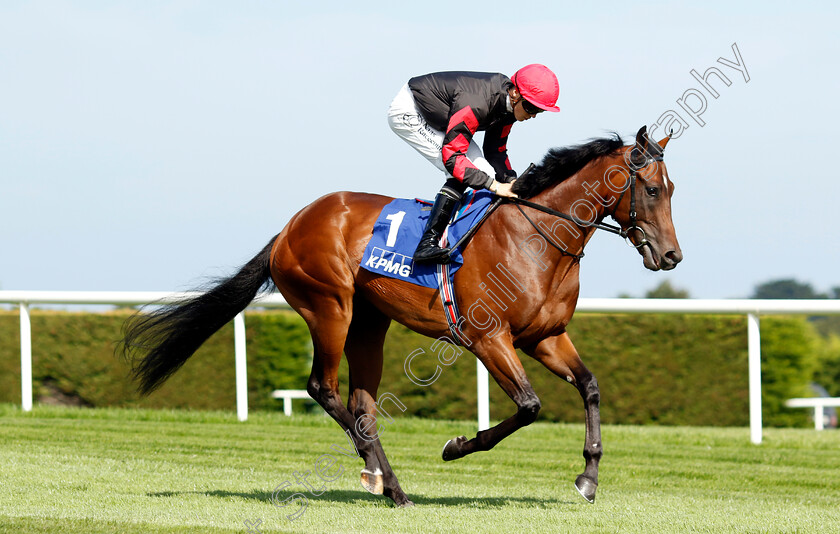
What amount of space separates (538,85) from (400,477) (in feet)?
8.05

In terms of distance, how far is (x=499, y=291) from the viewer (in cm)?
448

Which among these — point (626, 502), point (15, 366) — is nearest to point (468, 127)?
point (626, 502)

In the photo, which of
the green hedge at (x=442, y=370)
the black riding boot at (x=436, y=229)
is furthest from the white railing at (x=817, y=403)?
the black riding boot at (x=436, y=229)

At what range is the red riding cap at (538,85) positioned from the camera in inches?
178

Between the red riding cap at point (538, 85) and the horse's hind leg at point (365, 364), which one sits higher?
the red riding cap at point (538, 85)

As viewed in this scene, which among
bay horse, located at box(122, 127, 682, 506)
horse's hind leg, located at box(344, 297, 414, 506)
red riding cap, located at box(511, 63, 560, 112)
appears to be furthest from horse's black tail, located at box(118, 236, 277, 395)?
red riding cap, located at box(511, 63, 560, 112)

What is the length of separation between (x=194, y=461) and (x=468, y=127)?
9.29 ft

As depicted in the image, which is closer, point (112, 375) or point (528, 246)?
point (528, 246)

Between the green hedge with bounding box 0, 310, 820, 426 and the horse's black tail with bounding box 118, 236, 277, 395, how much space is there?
452 cm

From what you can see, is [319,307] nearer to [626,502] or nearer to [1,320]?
[626,502]

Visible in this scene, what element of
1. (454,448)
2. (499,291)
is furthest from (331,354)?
(499,291)

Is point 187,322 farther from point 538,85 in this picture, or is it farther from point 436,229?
point 538,85

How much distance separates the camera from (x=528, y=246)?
451 centimetres

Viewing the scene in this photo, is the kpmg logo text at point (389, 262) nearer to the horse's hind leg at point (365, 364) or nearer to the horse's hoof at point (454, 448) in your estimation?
the horse's hind leg at point (365, 364)
